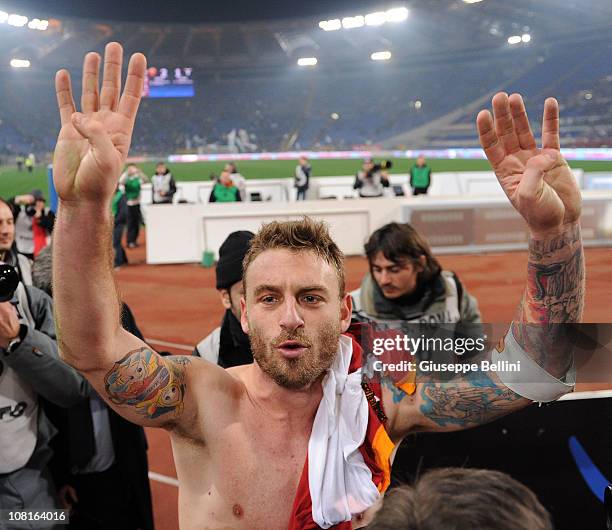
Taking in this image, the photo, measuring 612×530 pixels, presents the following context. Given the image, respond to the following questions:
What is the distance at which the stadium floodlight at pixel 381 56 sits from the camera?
49656 mm

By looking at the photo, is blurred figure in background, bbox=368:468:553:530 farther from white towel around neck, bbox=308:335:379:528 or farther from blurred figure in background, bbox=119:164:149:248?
blurred figure in background, bbox=119:164:149:248

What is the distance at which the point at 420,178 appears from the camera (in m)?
17.4

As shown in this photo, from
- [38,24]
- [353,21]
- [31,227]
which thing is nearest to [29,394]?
[31,227]

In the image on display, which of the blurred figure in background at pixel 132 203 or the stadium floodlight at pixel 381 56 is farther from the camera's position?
the stadium floodlight at pixel 381 56

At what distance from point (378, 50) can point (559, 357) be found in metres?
51.2

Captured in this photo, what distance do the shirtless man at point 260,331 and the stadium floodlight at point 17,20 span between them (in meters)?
38.4

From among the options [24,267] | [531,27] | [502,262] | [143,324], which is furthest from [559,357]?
[531,27]

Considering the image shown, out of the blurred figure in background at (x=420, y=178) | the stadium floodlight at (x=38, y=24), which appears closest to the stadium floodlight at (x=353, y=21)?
the stadium floodlight at (x=38, y=24)

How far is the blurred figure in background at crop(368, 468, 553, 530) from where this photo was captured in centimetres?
95

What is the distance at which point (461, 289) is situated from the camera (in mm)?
3959

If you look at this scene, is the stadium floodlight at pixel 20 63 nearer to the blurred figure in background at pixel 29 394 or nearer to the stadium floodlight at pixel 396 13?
the stadium floodlight at pixel 396 13

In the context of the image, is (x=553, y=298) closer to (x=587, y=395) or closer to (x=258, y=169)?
(x=587, y=395)

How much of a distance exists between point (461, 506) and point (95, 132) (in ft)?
4.16

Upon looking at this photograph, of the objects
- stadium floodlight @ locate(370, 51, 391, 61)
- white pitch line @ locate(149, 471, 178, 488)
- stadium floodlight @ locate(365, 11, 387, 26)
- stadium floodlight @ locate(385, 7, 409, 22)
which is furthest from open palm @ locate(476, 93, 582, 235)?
stadium floodlight @ locate(370, 51, 391, 61)
